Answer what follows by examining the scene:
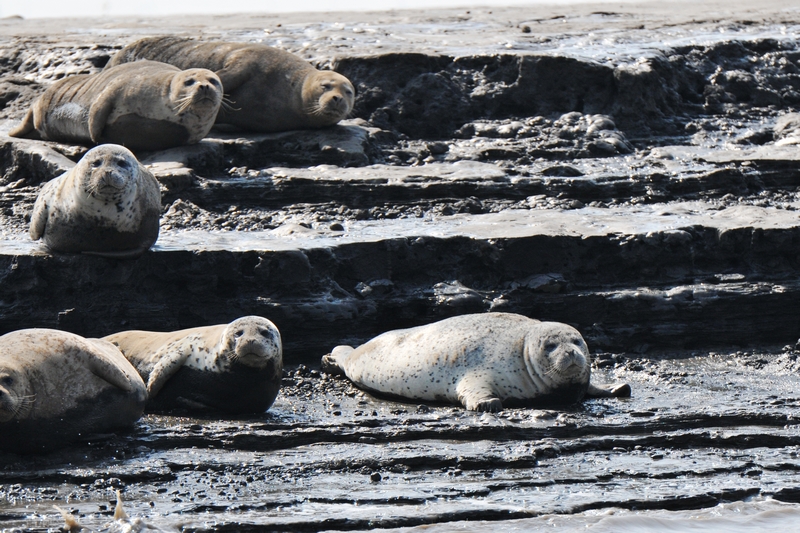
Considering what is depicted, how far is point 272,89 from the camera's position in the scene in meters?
9.56

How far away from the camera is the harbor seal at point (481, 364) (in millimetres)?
5832

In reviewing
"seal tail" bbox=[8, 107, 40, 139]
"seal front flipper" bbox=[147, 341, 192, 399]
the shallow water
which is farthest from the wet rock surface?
"seal front flipper" bbox=[147, 341, 192, 399]

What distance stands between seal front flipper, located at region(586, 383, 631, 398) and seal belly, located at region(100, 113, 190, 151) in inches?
173

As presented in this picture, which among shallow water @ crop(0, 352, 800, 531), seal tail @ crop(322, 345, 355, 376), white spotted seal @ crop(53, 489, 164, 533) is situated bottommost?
seal tail @ crop(322, 345, 355, 376)

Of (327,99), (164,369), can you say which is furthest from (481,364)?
(327,99)

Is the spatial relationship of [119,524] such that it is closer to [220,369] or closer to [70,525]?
[70,525]

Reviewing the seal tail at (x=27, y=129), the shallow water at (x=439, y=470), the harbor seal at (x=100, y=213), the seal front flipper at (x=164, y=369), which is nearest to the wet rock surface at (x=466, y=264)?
the shallow water at (x=439, y=470)

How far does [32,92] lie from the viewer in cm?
1070

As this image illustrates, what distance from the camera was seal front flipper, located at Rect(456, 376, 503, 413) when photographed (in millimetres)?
5633

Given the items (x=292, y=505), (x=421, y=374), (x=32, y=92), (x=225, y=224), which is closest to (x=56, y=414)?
(x=292, y=505)

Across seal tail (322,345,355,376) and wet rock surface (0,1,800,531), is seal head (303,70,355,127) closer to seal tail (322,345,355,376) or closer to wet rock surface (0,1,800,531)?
wet rock surface (0,1,800,531)

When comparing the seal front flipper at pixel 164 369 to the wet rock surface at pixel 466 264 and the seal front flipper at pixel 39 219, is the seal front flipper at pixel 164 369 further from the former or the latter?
the seal front flipper at pixel 39 219

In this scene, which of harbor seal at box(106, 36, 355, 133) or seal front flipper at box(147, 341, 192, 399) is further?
harbor seal at box(106, 36, 355, 133)

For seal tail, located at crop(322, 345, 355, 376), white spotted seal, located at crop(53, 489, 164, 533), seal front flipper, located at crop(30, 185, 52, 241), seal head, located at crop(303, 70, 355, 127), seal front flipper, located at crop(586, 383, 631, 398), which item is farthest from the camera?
seal head, located at crop(303, 70, 355, 127)
